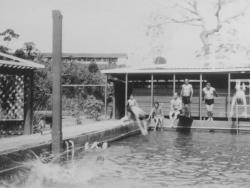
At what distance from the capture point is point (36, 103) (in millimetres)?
24844

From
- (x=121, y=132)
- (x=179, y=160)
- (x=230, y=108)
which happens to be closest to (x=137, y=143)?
(x=121, y=132)

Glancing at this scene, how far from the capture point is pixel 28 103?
16.1 metres

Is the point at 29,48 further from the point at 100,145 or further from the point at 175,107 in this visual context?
the point at 100,145

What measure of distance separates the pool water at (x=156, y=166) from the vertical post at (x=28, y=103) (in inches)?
91.4

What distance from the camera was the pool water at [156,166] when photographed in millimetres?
10477

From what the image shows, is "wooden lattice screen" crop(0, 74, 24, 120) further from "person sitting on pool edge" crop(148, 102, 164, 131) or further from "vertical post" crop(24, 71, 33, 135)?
"person sitting on pool edge" crop(148, 102, 164, 131)

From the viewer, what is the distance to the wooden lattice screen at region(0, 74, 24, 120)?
53.7ft

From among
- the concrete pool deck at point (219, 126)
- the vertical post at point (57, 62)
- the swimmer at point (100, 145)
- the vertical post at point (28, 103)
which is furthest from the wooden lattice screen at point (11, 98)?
the concrete pool deck at point (219, 126)

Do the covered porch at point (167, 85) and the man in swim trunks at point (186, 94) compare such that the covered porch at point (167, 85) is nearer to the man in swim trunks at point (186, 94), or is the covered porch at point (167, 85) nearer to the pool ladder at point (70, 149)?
the man in swim trunks at point (186, 94)

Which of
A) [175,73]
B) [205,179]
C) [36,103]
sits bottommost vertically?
[205,179]

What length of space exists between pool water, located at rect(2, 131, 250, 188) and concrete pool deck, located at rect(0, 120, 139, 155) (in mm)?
534

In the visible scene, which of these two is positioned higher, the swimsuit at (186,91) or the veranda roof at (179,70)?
the veranda roof at (179,70)

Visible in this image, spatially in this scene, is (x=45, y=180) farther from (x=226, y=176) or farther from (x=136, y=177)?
(x=226, y=176)

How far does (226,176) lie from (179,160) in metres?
2.77
